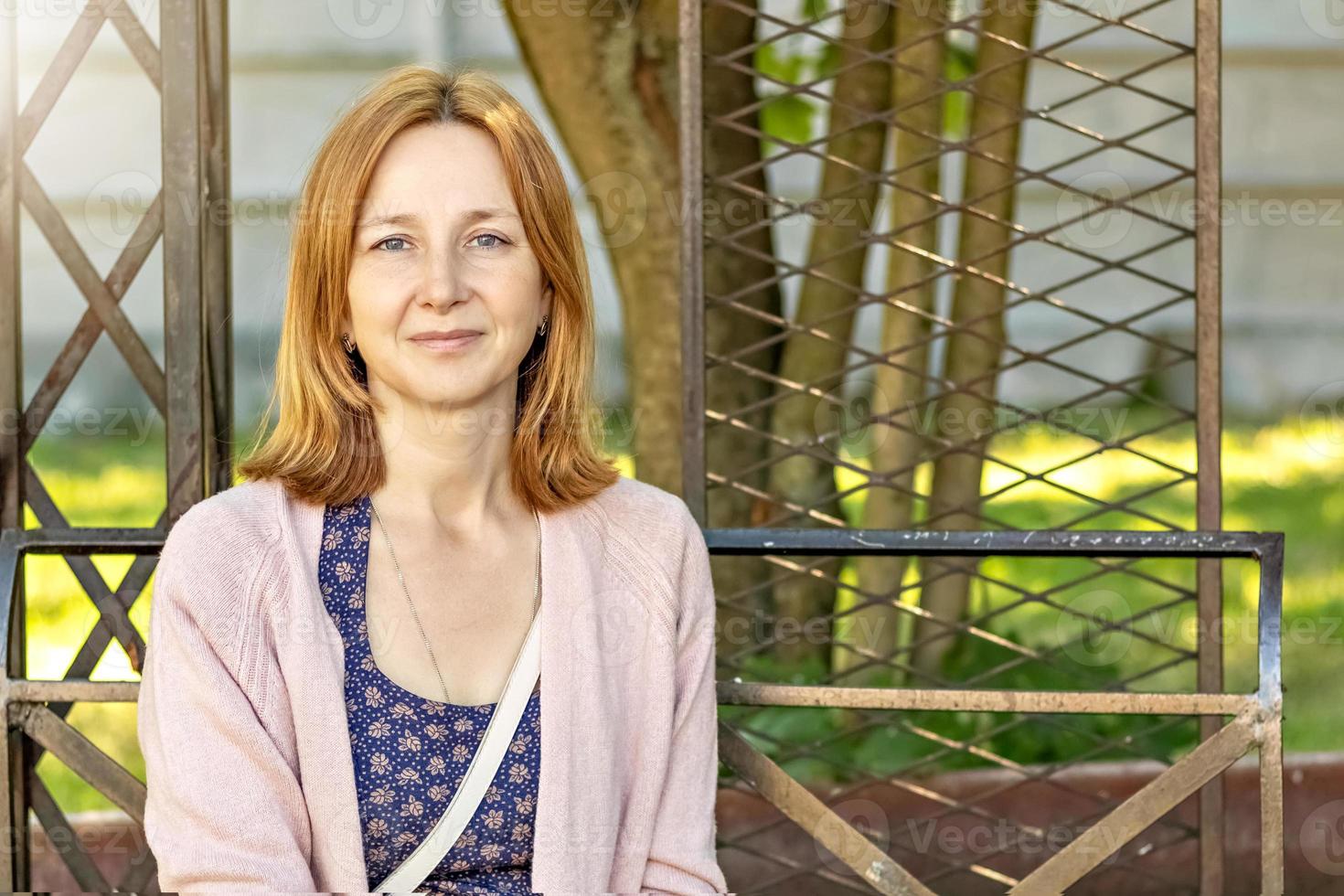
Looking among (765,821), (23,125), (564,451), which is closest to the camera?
(564,451)

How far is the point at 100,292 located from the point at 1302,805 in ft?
8.37

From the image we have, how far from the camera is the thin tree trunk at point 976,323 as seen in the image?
10.9 ft

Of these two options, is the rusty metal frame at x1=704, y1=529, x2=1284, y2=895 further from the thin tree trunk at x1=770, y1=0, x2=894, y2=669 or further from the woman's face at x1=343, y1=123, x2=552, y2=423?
the thin tree trunk at x1=770, y1=0, x2=894, y2=669

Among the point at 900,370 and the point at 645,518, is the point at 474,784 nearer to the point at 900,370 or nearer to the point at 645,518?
the point at 645,518

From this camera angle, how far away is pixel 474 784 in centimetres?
180

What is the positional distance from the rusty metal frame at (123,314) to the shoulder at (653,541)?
0.66m

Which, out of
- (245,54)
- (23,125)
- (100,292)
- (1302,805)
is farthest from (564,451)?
(245,54)

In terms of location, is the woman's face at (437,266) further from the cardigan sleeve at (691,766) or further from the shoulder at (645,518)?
the cardigan sleeve at (691,766)

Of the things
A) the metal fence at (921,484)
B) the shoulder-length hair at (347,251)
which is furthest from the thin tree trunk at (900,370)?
the shoulder-length hair at (347,251)

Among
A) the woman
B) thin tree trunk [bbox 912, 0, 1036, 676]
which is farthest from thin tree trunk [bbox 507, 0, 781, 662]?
the woman

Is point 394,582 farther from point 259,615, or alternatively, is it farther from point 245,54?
point 245,54

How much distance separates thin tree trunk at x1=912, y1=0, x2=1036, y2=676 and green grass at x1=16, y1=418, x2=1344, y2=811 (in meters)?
0.22

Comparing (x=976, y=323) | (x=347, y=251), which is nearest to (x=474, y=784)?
(x=347, y=251)

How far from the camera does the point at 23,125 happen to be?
7.84 feet
